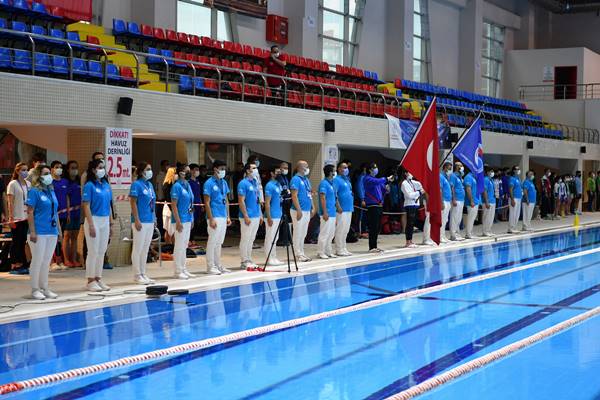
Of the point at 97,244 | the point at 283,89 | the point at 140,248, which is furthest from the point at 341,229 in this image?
Answer: the point at 97,244

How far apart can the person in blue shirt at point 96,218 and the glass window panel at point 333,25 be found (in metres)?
19.3

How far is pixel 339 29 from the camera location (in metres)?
29.6

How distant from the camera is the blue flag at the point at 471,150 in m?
18.8

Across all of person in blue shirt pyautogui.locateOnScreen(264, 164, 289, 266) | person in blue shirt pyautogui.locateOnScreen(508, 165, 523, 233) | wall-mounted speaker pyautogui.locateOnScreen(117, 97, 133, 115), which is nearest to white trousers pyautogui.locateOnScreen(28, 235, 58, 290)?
wall-mounted speaker pyautogui.locateOnScreen(117, 97, 133, 115)

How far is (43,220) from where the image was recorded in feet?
32.4

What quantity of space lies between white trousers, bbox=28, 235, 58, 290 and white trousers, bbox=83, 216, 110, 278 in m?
0.65

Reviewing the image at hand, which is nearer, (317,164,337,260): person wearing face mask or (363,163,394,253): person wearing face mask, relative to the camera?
(317,164,337,260): person wearing face mask

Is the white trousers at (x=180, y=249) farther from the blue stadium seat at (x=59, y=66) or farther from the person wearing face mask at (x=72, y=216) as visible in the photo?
the blue stadium seat at (x=59, y=66)

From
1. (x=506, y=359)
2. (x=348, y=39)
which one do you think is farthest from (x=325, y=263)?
(x=348, y=39)

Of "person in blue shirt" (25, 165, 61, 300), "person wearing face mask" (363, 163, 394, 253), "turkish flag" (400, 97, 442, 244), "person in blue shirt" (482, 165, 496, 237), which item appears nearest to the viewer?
"person in blue shirt" (25, 165, 61, 300)

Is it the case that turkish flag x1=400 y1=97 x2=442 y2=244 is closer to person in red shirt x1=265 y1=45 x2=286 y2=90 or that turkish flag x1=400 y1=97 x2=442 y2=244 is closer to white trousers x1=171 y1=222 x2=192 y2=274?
white trousers x1=171 y1=222 x2=192 y2=274

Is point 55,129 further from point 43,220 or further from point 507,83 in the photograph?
point 507,83

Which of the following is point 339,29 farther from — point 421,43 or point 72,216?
point 72,216

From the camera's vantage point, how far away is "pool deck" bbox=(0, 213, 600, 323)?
9.65 metres
